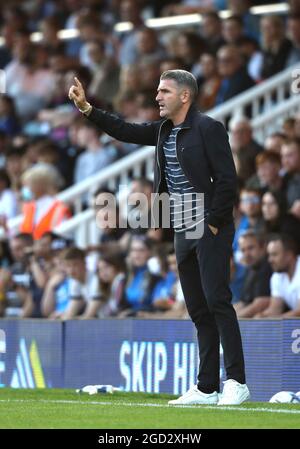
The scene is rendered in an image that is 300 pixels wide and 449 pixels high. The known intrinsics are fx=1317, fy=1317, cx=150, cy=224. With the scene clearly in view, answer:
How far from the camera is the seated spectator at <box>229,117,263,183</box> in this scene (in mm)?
13750

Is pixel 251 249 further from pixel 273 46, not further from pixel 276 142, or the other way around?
pixel 273 46

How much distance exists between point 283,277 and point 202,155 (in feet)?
10.8

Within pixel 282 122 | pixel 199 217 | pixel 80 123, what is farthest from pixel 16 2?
pixel 199 217

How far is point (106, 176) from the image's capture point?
15.8 m

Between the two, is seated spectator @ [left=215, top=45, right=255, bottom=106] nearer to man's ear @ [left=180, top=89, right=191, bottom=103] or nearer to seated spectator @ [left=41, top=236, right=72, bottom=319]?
seated spectator @ [left=41, top=236, right=72, bottom=319]

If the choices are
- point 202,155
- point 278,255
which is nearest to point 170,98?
point 202,155

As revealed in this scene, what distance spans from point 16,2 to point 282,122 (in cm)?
880

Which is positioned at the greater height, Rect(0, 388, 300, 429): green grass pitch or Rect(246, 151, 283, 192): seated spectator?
Rect(246, 151, 283, 192): seated spectator

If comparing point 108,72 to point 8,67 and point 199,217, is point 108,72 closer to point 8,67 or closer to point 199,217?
point 8,67

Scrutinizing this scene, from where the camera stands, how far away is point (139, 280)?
43.1 feet

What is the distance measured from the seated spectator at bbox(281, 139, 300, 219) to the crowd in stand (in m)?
0.01

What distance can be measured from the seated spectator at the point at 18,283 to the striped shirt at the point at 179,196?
587 cm

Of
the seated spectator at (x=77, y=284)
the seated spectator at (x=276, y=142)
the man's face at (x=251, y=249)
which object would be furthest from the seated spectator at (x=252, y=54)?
the man's face at (x=251, y=249)

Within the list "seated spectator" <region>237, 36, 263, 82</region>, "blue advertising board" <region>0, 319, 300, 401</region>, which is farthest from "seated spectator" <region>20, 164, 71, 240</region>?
"blue advertising board" <region>0, 319, 300, 401</region>
